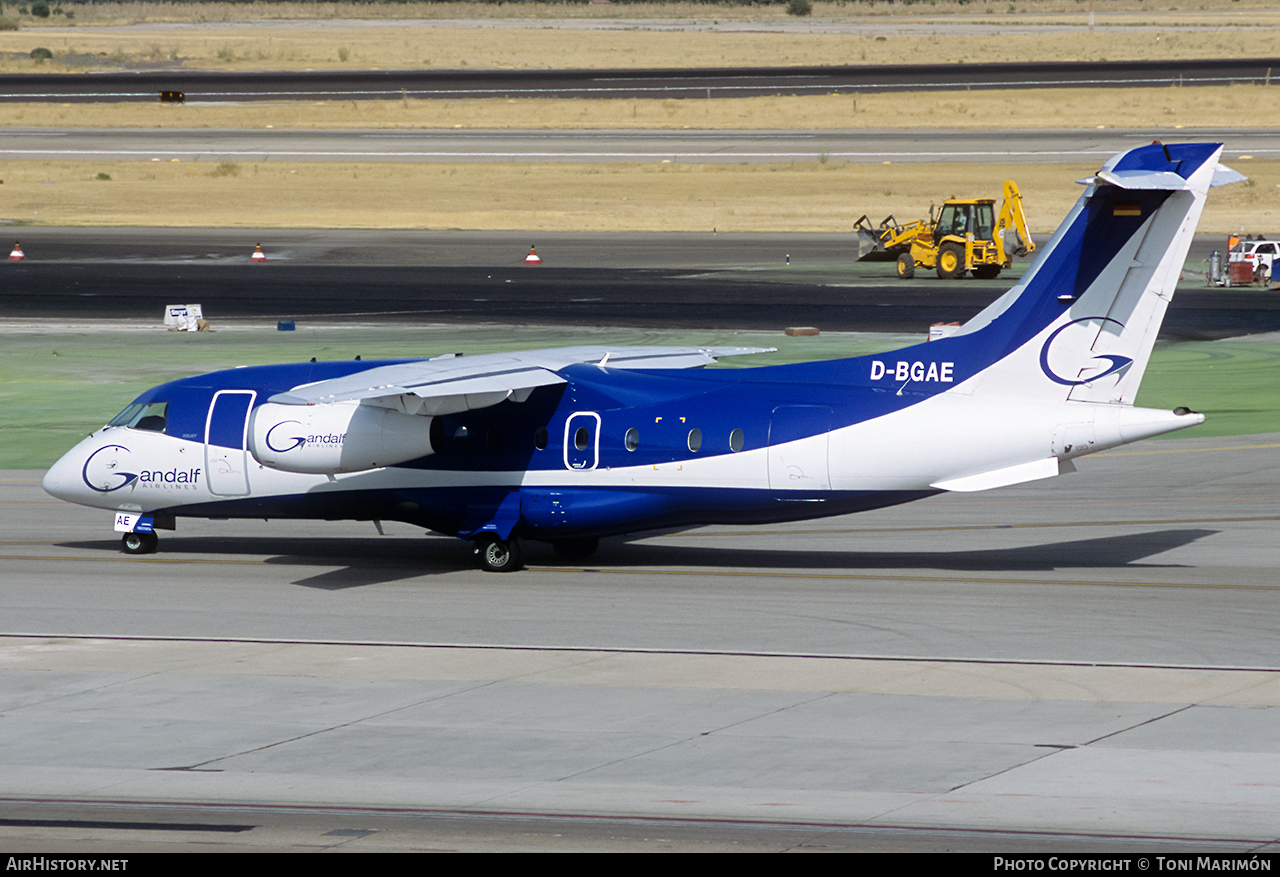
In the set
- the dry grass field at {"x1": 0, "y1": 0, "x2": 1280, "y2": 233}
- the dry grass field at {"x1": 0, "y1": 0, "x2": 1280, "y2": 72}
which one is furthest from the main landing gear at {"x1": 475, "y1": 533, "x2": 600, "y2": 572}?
the dry grass field at {"x1": 0, "y1": 0, "x2": 1280, "y2": 72}

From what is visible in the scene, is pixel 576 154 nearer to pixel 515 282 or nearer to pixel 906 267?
pixel 515 282

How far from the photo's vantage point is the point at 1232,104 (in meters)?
102

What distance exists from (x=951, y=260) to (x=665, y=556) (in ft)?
130

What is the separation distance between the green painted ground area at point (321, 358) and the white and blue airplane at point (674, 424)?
397 inches

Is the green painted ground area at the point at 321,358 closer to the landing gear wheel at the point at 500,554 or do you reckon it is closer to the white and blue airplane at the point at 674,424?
the white and blue airplane at the point at 674,424

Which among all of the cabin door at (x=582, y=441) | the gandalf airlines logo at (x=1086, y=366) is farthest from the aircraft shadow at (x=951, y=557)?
the gandalf airlines logo at (x=1086, y=366)

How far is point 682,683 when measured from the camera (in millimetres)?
17828

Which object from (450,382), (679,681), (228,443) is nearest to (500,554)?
(450,382)

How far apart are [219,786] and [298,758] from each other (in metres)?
1.01

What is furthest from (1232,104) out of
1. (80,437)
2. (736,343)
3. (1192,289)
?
(80,437)

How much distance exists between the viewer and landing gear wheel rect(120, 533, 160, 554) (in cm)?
2594

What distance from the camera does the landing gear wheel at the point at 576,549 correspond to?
25.5m

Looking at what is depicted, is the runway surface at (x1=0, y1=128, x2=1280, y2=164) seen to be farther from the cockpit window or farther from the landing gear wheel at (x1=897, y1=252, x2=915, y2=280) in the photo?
the cockpit window

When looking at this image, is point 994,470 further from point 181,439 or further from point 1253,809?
point 181,439
